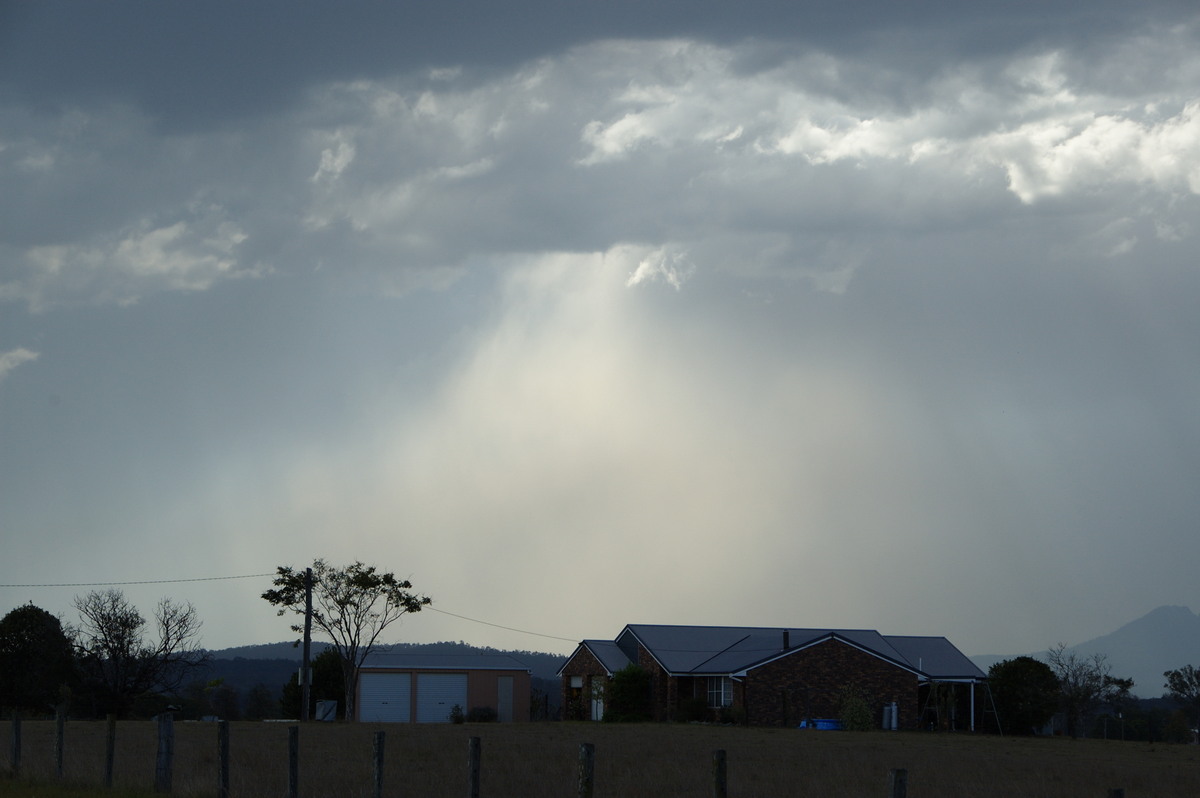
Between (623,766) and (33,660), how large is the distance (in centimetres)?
5364

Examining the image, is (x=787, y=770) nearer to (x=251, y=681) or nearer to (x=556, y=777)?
(x=556, y=777)

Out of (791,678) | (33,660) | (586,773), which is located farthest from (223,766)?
(33,660)

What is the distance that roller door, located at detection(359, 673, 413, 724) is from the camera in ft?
212

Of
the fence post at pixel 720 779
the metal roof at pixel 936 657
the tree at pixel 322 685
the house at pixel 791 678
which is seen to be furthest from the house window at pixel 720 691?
the fence post at pixel 720 779

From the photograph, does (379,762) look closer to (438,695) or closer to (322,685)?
(438,695)

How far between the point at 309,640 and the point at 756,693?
20801 millimetres

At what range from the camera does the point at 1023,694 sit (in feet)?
197

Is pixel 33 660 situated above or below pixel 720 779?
below

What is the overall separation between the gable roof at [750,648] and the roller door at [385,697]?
415 inches

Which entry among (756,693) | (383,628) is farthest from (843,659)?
(383,628)

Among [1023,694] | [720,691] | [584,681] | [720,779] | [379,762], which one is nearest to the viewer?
[720,779]

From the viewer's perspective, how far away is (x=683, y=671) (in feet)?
194

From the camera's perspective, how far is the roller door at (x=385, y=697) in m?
64.7

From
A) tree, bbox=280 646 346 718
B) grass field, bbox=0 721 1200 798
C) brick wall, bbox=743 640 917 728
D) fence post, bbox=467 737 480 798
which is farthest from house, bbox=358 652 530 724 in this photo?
fence post, bbox=467 737 480 798
